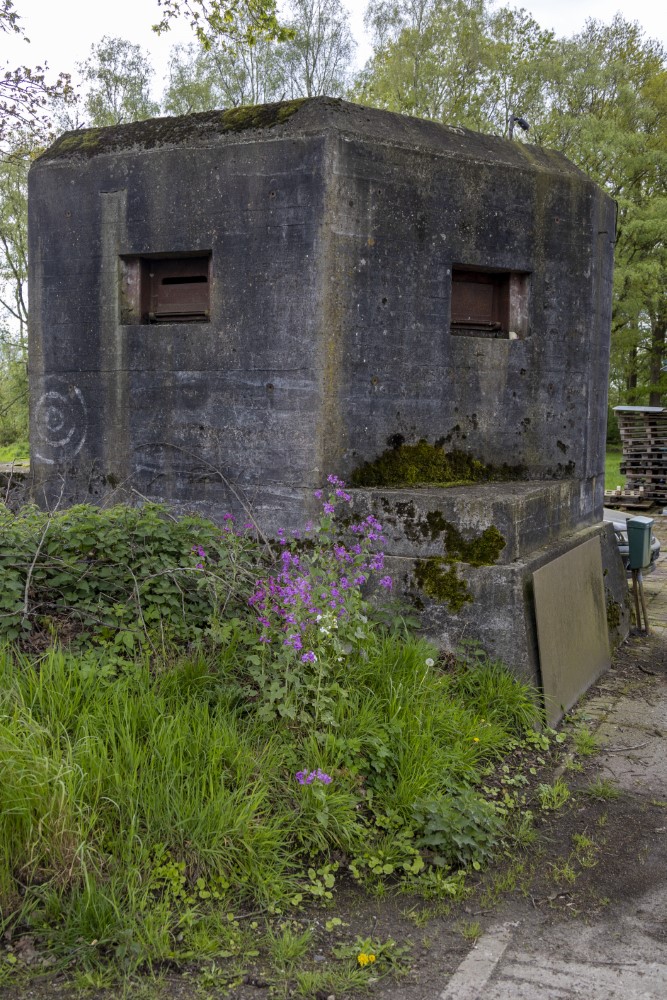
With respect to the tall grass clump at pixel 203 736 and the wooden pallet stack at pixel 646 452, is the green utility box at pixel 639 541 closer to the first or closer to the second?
the tall grass clump at pixel 203 736

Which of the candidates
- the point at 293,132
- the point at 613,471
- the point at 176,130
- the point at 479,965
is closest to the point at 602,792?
the point at 479,965

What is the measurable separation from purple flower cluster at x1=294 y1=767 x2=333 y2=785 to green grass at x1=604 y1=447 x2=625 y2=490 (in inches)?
614

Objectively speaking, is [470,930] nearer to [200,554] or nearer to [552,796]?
[552,796]

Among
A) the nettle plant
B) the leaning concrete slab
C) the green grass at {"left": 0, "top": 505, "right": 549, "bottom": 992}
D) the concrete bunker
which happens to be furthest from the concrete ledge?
the nettle plant

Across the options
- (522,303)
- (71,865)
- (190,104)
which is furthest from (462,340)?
(190,104)

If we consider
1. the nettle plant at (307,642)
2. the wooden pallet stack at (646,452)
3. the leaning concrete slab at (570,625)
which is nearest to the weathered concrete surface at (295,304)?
the leaning concrete slab at (570,625)

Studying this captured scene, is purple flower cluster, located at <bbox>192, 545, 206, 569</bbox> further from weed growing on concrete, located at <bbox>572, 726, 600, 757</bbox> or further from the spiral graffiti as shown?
weed growing on concrete, located at <bbox>572, 726, 600, 757</bbox>

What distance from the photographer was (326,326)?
4969mm

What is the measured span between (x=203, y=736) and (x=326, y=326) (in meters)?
2.54

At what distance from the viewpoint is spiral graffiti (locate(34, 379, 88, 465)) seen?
573 cm

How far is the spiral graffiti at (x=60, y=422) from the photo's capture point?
18.8 ft

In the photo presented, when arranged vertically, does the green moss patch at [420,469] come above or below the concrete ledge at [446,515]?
above

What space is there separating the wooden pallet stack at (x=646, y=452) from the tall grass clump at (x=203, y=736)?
12.7 meters

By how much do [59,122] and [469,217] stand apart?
67.3 feet
